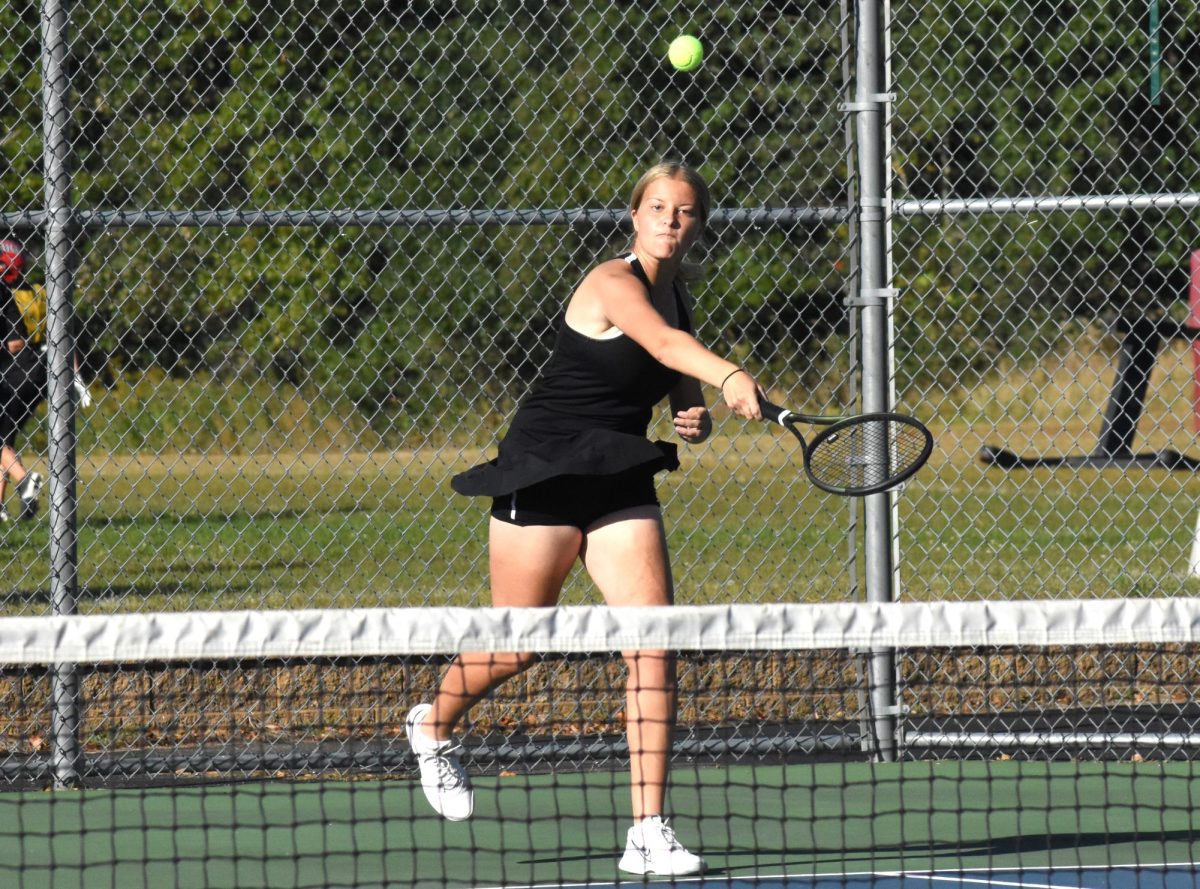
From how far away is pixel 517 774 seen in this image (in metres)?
5.19

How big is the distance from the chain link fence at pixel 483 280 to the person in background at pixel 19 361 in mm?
240

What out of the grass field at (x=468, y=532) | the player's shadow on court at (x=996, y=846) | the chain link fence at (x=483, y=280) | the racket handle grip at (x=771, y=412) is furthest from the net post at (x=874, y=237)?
the racket handle grip at (x=771, y=412)

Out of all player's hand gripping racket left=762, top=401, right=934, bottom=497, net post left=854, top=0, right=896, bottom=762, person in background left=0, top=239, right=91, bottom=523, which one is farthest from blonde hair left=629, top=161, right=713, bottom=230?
person in background left=0, top=239, right=91, bottom=523

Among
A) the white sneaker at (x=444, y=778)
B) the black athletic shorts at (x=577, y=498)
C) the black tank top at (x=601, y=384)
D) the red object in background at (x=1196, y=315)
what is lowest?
the white sneaker at (x=444, y=778)

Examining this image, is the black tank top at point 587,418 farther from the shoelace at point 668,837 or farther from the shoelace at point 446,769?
the shoelace at point 668,837

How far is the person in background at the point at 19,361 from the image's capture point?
604 centimetres

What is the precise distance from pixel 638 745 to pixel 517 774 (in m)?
1.25

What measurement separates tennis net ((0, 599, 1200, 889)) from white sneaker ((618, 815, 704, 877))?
0.12 metres

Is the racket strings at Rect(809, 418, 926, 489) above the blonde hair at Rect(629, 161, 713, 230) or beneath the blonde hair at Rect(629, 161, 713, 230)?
beneath

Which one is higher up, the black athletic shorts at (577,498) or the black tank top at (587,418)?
the black tank top at (587,418)

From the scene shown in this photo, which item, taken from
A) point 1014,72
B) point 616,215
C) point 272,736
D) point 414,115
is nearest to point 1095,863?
point 616,215

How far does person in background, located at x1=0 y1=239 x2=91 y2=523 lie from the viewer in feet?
19.8

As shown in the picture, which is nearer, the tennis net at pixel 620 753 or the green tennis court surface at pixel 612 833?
the tennis net at pixel 620 753

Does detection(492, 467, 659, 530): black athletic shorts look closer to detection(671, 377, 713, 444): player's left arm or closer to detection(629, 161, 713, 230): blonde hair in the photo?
detection(671, 377, 713, 444): player's left arm
